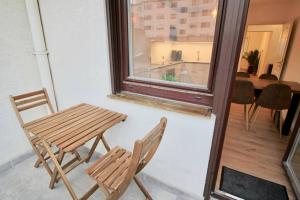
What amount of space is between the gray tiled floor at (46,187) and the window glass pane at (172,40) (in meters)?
1.03

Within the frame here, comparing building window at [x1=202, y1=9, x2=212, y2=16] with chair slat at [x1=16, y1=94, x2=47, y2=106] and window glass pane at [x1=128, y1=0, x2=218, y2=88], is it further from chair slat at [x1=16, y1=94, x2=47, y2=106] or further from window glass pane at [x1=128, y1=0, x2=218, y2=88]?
chair slat at [x1=16, y1=94, x2=47, y2=106]

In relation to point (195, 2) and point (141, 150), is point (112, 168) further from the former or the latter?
point (195, 2)

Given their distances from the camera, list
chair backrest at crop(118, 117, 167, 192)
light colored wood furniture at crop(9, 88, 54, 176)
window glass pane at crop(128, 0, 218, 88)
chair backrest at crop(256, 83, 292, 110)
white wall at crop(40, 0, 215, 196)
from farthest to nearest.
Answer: chair backrest at crop(256, 83, 292, 110) < light colored wood furniture at crop(9, 88, 54, 176) < white wall at crop(40, 0, 215, 196) < window glass pane at crop(128, 0, 218, 88) < chair backrest at crop(118, 117, 167, 192)

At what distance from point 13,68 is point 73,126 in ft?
3.50

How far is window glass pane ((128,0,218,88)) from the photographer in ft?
4.15

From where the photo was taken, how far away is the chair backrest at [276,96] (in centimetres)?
236

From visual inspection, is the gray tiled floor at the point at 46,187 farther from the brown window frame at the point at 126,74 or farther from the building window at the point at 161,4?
the building window at the point at 161,4

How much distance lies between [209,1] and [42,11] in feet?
5.55

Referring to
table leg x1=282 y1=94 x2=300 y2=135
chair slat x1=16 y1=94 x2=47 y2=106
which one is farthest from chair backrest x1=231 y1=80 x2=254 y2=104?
chair slat x1=16 y1=94 x2=47 y2=106

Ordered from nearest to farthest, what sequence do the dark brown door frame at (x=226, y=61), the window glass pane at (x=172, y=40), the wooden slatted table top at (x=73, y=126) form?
the dark brown door frame at (x=226, y=61), the wooden slatted table top at (x=73, y=126), the window glass pane at (x=172, y=40)

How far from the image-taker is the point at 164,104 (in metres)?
1.40

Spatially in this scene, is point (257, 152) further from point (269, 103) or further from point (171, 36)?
point (171, 36)

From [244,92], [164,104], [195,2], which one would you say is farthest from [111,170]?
[244,92]

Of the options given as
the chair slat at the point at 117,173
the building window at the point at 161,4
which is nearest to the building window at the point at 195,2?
the building window at the point at 161,4
